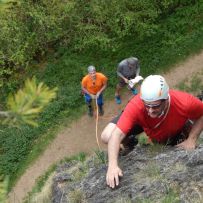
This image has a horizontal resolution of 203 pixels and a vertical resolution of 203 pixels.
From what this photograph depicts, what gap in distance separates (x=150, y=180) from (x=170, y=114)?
3.51 feet

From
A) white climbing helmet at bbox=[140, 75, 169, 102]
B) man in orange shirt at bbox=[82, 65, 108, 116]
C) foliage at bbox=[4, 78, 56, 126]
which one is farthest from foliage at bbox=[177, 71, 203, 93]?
foliage at bbox=[4, 78, 56, 126]

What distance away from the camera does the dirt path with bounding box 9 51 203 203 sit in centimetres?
1445

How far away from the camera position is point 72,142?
14883mm

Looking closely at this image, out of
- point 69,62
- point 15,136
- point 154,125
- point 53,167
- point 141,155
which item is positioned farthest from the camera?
point 69,62

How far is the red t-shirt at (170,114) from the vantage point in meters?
6.36

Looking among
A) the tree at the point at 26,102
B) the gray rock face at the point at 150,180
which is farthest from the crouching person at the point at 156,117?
the tree at the point at 26,102

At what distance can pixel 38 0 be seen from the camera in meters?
16.8

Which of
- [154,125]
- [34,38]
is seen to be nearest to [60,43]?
[34,38]

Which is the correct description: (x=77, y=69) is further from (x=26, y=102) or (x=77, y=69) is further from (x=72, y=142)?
(x=26, y=102)

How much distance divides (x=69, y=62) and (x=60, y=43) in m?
1.05

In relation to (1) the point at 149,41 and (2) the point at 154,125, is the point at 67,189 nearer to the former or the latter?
(2) the point at 154,125

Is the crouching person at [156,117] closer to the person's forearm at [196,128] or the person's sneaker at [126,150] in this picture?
the person's forearm at [196,128]

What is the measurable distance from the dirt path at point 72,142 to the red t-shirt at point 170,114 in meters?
7.67

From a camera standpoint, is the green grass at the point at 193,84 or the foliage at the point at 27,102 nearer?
the foliage at the point at 27,102
